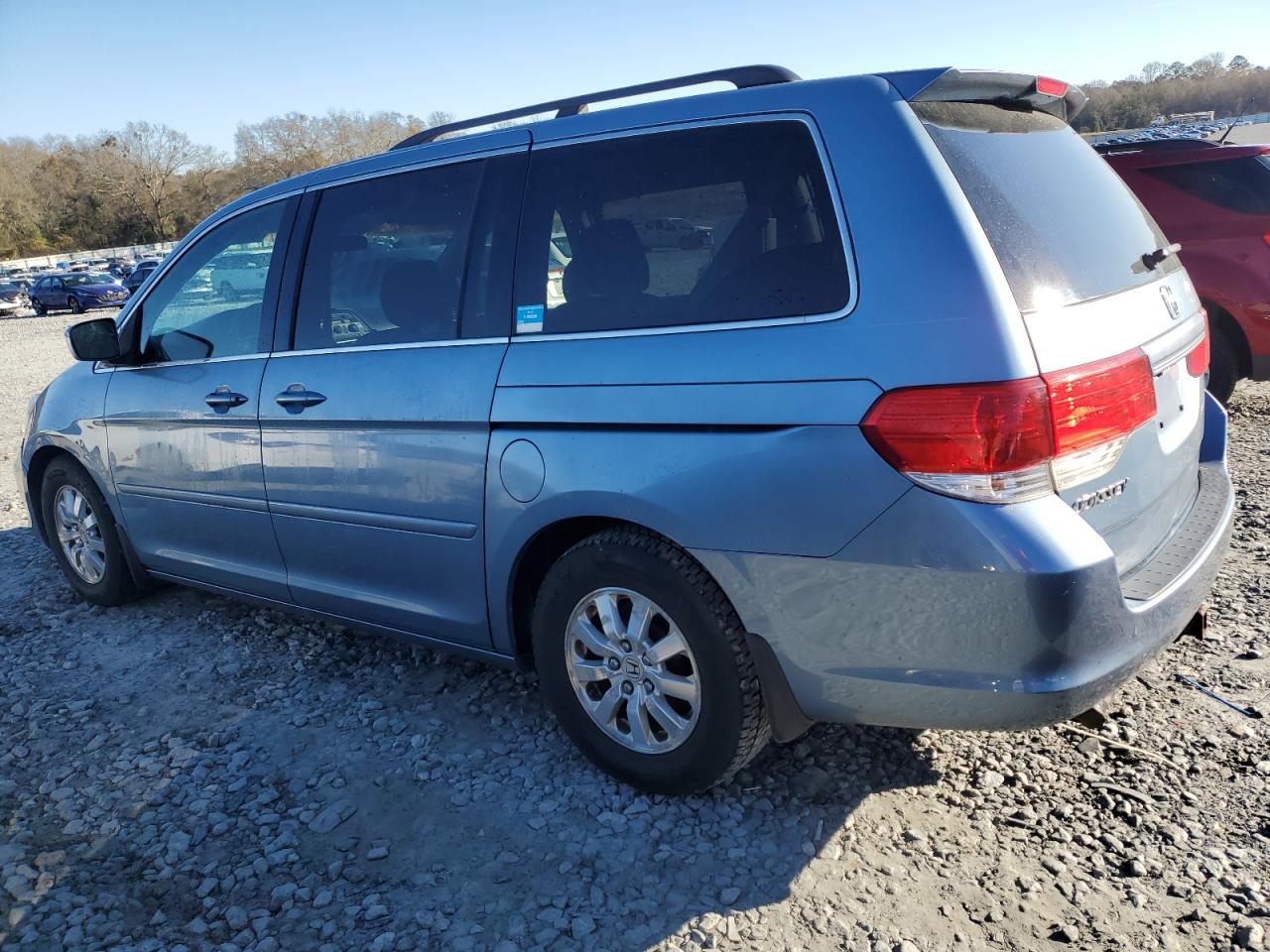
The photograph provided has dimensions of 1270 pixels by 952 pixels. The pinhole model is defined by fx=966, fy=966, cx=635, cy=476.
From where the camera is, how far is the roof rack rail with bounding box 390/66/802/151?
2.72 meters

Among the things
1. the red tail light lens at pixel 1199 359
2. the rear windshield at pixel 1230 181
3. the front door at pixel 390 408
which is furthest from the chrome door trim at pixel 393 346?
the rear windshield at pixel 1230 181

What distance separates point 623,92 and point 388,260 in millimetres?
1037

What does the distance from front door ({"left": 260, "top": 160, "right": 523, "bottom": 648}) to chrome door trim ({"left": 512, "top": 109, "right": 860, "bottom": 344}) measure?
347 millimetres

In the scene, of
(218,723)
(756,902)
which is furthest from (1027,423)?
(218,723)

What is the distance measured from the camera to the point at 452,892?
2541mm

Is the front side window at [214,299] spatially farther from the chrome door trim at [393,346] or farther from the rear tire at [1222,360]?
the rear tire at [1222,360]

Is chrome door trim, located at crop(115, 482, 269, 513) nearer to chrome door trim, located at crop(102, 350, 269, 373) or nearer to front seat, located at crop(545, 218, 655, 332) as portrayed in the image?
chrome door trim, located at crop(102, 350, 269, 373)

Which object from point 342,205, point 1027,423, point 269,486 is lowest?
point 269,486

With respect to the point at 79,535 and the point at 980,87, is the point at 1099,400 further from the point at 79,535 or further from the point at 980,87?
the point at 79,535

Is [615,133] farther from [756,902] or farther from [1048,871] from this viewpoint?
[1048,871]

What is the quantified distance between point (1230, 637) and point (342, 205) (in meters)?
3.69

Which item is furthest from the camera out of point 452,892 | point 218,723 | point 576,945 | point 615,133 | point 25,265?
point 25,265

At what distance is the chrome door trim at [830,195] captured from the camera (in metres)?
2.32

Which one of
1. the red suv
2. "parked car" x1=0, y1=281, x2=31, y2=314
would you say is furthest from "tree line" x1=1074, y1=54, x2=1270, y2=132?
"parked car" x1=0, y1=281, x2=31, y2=314
